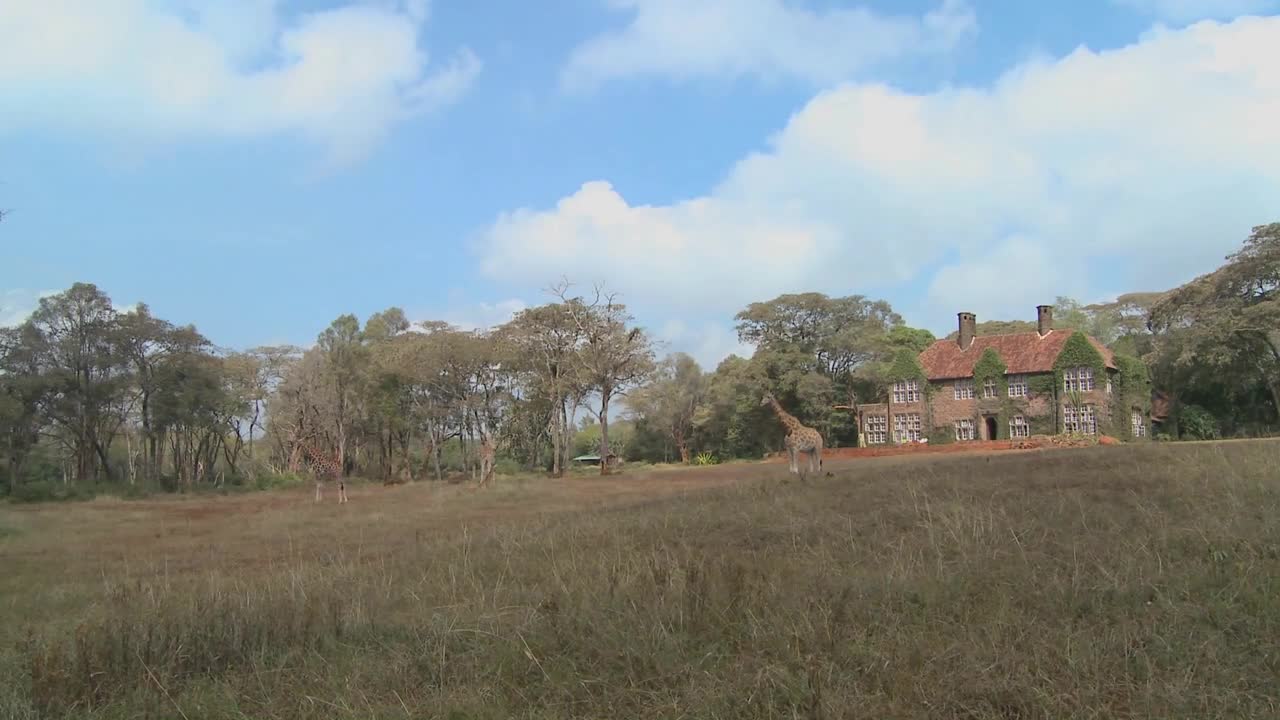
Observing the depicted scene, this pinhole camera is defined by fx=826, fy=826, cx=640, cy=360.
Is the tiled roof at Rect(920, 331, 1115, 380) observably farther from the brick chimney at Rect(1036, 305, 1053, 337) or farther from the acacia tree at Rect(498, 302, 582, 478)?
the acacia tree at Rect(498, 302, 582, 478)

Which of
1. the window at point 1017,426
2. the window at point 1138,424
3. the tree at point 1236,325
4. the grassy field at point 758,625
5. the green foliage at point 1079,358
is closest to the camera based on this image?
the grassy field at point 758,625

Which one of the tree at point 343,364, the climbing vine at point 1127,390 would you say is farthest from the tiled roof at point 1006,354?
the tree at point 343,364

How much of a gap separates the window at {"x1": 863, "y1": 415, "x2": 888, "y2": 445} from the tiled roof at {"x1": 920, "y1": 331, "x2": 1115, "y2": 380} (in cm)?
527

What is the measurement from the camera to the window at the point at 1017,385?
56250mm

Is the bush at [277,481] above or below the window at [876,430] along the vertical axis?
below

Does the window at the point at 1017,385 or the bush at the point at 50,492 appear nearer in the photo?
the bush at the point at 50,492

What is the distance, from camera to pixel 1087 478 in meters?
12.7

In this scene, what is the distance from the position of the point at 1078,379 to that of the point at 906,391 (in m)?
11.5

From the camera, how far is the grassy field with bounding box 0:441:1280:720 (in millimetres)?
5141

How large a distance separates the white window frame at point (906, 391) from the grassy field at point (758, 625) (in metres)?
50.7

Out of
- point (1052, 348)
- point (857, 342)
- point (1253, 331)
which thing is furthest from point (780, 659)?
point (857, 342)

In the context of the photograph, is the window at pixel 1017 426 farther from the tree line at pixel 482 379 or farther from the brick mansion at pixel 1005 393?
the tree line at pixel 482 379

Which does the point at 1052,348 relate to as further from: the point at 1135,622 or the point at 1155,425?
the point at 1135,622

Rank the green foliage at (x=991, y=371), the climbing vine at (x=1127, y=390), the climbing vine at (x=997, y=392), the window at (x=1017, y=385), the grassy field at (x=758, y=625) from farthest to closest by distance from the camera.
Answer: the green foliage at (x=991, y=371), the climbing vine at (x=997, y=392), the window at (x=1017, y=385), the climbing vine at (x=1127, y=390), the grassy field at (x=758, y=625)
